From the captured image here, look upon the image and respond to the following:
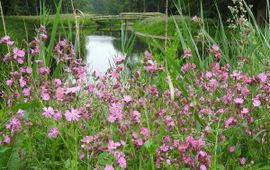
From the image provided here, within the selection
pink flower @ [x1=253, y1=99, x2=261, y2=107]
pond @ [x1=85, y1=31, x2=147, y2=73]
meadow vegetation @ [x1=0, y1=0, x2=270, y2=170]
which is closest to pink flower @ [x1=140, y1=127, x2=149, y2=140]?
meadow vegetation @ [x1=0, y1=0, x2=270, y2=170]

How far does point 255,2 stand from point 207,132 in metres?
20.3

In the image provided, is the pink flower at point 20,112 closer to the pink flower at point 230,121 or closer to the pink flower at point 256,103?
the pink flower at point 230,121

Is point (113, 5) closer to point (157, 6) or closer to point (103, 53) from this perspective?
point (157, 6)

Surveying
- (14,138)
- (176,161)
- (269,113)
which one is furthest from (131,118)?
(269,113)

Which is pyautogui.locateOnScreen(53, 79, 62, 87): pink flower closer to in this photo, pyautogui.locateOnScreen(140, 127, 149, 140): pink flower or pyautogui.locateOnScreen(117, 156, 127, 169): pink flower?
pyautogui.locateOnScreen(140, 127, 149, 140): pink flower

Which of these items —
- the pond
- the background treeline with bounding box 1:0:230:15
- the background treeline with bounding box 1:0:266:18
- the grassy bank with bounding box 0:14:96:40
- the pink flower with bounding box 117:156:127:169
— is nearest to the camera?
the pink flower with bounding box 117:156:127:169

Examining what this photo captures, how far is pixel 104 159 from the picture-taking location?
5.88ft

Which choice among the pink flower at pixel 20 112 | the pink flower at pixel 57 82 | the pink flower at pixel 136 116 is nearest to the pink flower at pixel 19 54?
the pink flower at pixel 57 82

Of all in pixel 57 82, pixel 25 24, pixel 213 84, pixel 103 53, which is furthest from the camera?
pixel 103 53

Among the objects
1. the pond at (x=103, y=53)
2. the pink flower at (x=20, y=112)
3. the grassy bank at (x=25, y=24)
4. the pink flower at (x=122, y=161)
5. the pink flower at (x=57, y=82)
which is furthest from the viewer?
the pond at (x=103, y=53)

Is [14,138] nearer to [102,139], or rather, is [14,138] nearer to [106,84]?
[102,139]

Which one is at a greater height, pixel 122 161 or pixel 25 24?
pixel 25 24

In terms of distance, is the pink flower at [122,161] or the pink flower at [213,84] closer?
the pink flower at [122,161]

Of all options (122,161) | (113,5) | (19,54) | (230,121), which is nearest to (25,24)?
(19,54)
